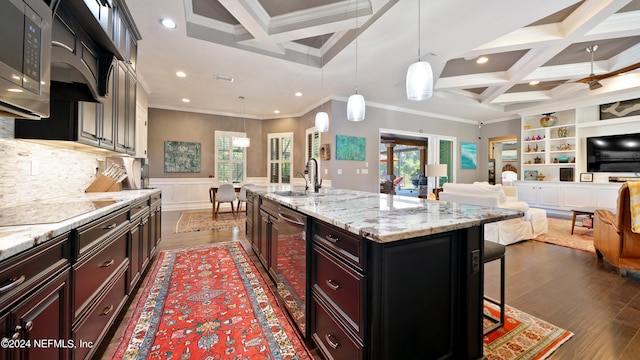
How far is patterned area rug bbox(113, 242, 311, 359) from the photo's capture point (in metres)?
1.45

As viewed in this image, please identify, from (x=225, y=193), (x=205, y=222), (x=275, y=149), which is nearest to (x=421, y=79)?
(x=205, y=222)

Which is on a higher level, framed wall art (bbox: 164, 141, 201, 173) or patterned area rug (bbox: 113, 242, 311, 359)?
framed wall art (bbox: 164, 141, 201, 173)

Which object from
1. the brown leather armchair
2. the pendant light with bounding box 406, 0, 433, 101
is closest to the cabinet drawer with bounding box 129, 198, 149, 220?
the pendant light with bounding box 406, 0, 433, 101

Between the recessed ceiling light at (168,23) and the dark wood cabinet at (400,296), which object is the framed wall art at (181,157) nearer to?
the recessed ceiling light at (168,23)

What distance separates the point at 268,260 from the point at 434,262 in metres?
1.63

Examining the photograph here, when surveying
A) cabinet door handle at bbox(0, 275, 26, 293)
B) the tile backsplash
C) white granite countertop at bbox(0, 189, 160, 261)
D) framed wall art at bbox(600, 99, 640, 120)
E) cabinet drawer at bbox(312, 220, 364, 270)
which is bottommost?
cabinet door handle at bbox(0, 275, 26, 293)

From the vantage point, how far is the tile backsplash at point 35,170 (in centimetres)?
160

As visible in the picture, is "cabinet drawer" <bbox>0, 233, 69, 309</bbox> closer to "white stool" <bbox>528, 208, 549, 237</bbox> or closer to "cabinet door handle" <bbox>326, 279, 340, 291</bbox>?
"cabinet door handle" <bbox>326, 279, 340, 291</bbox>

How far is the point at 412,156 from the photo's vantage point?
11.4 m

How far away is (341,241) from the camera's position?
1177 mm

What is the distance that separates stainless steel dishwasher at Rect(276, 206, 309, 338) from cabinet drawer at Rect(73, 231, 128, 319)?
109 centimetres

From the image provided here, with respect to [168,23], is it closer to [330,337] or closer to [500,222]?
[330,337]

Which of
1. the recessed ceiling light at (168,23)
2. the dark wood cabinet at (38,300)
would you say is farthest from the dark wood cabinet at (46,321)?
the recessed ceiling light at (168,23)

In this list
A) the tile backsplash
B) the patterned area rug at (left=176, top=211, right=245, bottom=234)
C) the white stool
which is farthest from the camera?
the patterned area rug at (left=176, top=211, right=245, bottom=234)
